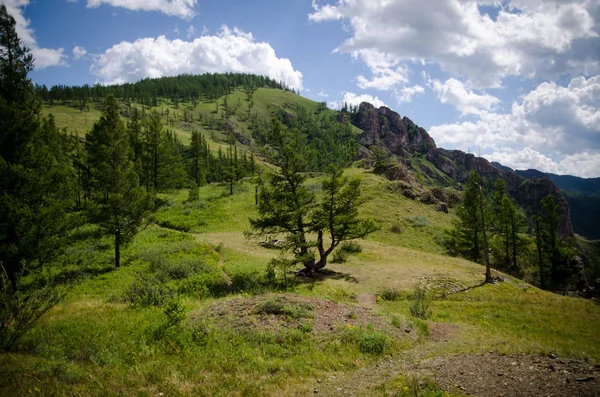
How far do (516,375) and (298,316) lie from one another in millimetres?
7868

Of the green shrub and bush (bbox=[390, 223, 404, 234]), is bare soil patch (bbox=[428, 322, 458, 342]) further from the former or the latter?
bush (bbox=[390, 223, 404, 234])

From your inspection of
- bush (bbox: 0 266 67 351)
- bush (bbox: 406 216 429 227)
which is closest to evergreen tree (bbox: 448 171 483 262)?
bush (bbox: 406 216 429 227)

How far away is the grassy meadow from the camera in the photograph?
8.36 m

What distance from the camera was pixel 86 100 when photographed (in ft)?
574

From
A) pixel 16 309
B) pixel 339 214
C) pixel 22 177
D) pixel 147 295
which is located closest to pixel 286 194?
pixel 339 214

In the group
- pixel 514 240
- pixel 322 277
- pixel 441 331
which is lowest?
pixel 514 240

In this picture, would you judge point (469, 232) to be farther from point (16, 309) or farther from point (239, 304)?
point (16, 309)

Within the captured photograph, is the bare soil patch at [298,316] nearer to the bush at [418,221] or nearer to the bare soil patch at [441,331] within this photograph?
the bare soil patch at [441,331]

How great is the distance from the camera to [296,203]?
→ 2420 centimetres

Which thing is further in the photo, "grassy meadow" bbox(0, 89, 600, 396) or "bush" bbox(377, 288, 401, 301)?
"bush" bbox(377, 288, 401, 301)

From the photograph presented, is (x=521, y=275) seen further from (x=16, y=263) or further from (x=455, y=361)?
(x=16, y=263)

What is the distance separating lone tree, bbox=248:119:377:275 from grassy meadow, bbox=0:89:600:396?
339 cm

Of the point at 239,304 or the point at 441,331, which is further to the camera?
the point at 239,304

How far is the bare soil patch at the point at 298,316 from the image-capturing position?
40.9 ft
